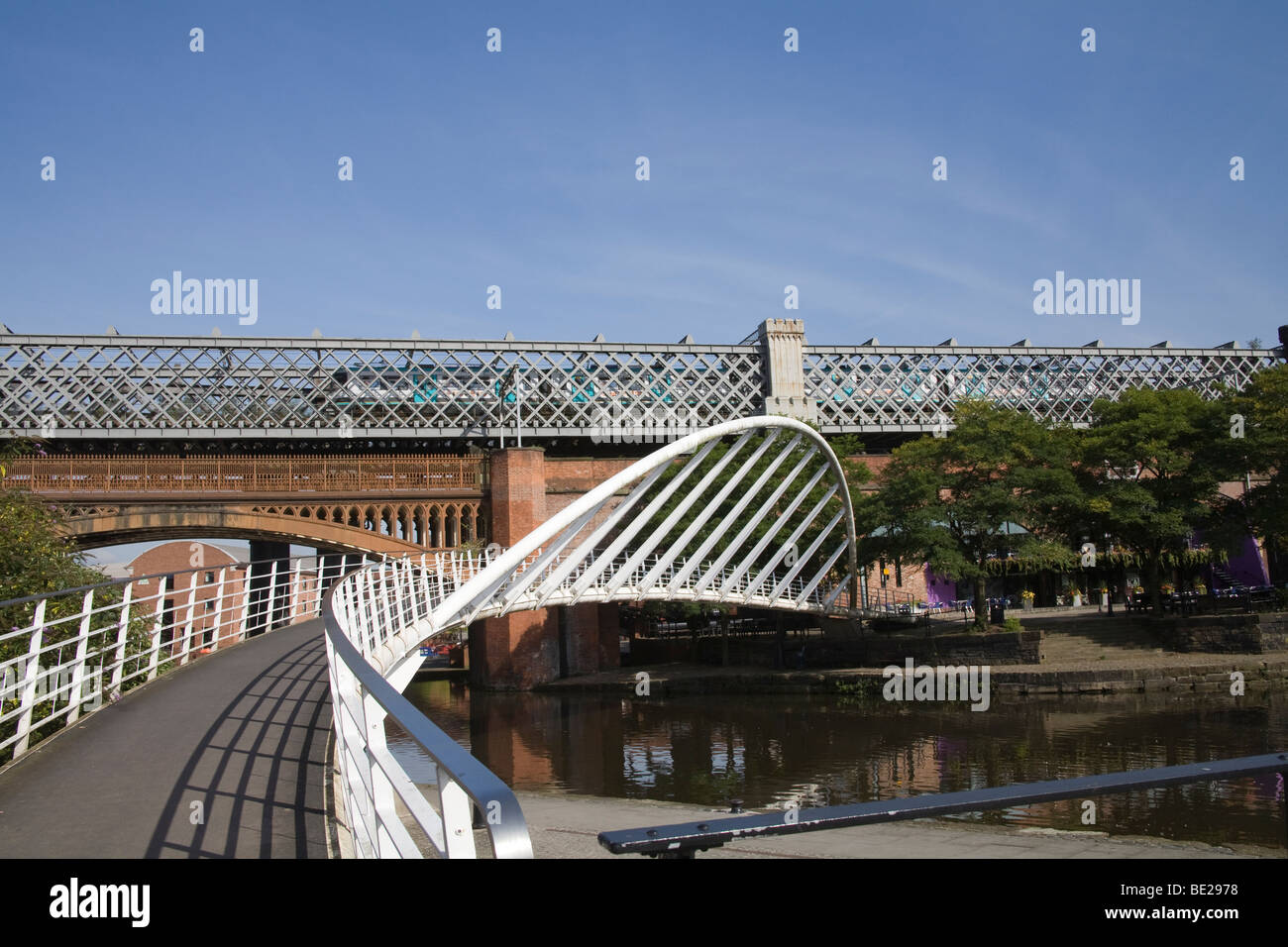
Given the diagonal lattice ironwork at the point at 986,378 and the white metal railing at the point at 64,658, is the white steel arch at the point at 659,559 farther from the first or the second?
the diagonal lattice ironwork at the point at 986,378

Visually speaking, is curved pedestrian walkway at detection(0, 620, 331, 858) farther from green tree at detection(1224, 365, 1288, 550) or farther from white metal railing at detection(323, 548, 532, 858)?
green tree at detection(1224, 365, 1288, 550)

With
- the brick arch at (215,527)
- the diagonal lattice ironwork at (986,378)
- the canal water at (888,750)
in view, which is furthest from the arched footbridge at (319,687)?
the diagonal lattice ironwork at (986,378)

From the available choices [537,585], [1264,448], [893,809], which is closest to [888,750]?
[537,585]

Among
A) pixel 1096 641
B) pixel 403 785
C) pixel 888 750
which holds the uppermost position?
pixel 403 785

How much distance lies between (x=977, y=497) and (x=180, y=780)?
27794 millimetres

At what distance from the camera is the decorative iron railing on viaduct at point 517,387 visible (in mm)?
45062

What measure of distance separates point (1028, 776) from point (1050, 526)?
18.1 metres

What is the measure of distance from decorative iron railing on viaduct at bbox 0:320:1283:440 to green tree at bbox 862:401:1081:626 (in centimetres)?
1336

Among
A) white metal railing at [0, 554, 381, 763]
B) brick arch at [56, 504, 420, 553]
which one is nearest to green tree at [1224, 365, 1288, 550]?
brick arch at [56, 504, 420, 553]

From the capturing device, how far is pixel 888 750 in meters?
21.5

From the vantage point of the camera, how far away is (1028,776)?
18094 mm

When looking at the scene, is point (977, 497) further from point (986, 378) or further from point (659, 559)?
point (986, 378)

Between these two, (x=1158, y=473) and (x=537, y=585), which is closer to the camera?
(x=537, y=585)
